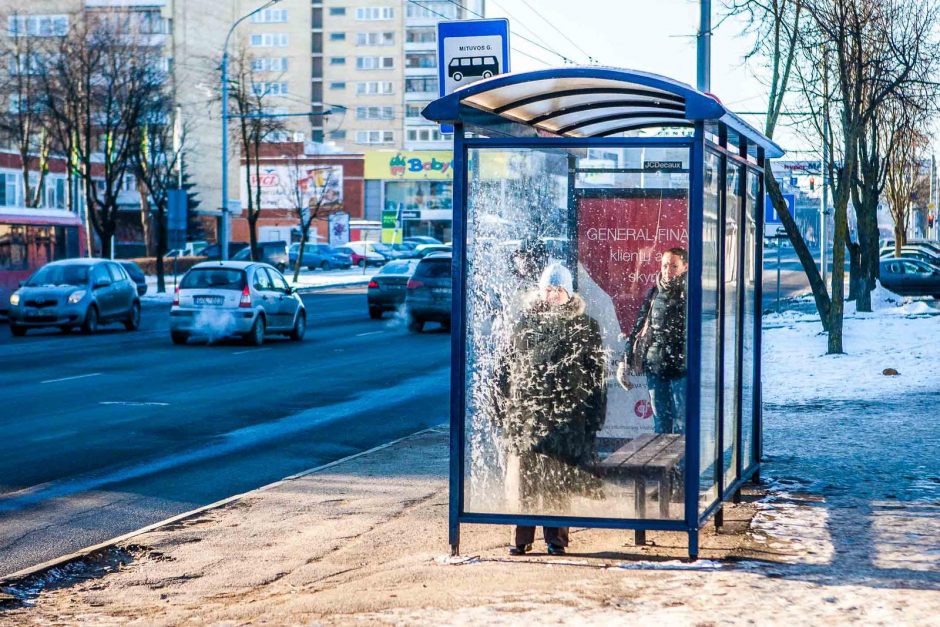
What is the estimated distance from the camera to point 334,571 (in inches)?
282

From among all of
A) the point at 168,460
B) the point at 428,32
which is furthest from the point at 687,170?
the point at 428,32

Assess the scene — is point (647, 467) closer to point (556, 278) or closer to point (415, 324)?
point (556, 278)

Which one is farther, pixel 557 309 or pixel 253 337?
pixel 253 337

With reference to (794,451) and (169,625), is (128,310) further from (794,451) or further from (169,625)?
(169,625)

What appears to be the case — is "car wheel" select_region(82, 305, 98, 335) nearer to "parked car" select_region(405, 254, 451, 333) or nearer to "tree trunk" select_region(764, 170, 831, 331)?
"parked car" select_region(405, 254, 451, 333)

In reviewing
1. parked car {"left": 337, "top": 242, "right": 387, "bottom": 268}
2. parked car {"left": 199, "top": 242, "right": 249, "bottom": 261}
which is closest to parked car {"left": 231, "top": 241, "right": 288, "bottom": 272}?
parked car {"left": 199, "top": 242, "right": 249, "bottom": 261}

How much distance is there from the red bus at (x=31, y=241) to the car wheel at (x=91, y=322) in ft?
18.3

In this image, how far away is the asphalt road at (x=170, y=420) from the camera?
9.34 meters

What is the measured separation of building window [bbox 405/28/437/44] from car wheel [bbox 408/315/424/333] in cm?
9812

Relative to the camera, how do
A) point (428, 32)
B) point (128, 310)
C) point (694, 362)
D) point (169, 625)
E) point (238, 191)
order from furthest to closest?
point (428, 32)
point (238, 191)
point (128, 310)
point (694, 362)
point (169, 625)

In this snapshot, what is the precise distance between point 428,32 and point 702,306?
12067 centimetres

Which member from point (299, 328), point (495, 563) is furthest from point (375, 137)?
point (495, 563)

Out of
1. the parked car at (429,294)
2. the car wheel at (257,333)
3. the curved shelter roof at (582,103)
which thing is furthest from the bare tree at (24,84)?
the curved shelter roof at (582,103)

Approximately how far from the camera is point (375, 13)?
125938 mm
